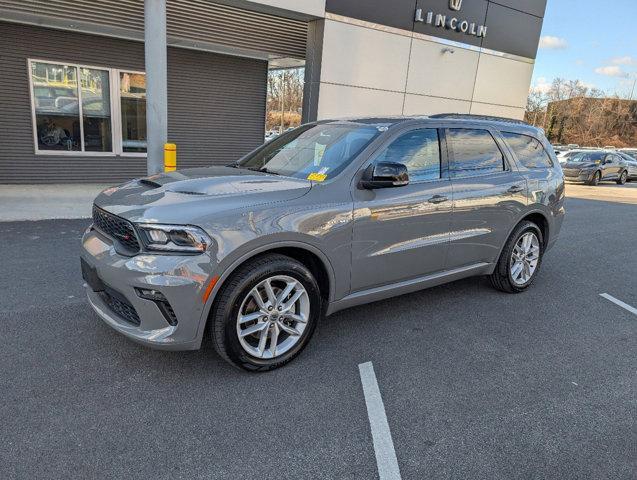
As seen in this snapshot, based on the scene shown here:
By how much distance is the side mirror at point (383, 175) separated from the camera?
3441mm

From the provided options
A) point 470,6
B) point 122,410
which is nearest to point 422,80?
point 470,6

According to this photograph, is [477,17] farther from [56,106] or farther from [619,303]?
[56,106]

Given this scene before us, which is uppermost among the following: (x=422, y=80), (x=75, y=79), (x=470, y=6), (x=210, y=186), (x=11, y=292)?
(x=470, y=6)

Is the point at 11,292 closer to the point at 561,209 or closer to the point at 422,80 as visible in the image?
the point at 561,209

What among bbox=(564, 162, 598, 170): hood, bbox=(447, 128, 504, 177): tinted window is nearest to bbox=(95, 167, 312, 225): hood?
bbox=(447, 128, 504, 177): tinted window

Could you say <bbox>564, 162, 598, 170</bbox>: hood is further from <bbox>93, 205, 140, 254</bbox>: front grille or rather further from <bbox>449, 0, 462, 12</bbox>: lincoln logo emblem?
<bbox>93, 205, 140, 254</bbox>: front grille

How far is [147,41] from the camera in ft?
27.0

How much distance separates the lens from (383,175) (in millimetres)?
3432

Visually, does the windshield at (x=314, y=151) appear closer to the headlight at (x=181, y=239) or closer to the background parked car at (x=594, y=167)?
the headlight at (x=181, y=239)

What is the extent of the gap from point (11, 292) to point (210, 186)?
8.47 ft

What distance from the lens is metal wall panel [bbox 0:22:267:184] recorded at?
10.0m

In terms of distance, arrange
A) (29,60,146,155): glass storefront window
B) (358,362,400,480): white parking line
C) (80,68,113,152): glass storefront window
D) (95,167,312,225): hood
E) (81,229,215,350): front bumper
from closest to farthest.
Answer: (358,362,400,480): white parking line < (81,229,215,350): front bumper < (95,167,312,225): hood < (29,60,146,155): glass storefront window < (80,68,113,152): glass storefront window

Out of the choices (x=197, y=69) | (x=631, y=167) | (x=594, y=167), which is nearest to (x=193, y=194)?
(x=197, y=69)

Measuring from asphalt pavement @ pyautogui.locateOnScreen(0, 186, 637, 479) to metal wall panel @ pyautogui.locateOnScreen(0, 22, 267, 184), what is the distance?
7.05 meters
